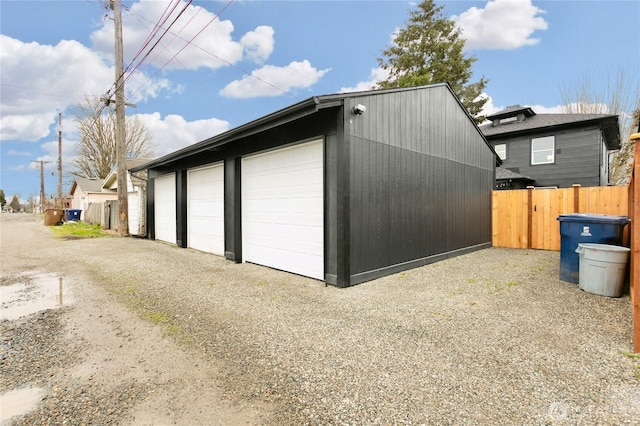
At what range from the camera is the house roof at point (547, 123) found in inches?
503

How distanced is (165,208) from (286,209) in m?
6.91

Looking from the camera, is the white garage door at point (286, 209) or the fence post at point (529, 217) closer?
the white garage door at point (286, 209)

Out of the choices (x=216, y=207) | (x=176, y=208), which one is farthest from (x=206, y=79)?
(x=216, y=207)

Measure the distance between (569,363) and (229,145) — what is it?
708 cm

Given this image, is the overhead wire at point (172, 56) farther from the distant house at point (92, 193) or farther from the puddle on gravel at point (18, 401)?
the distant house at point (92, 193)

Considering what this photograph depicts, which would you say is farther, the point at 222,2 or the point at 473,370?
the point at 222,2

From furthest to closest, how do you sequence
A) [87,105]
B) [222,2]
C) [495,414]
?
1. [87,105]
2. [222,2]
3. [495,414]

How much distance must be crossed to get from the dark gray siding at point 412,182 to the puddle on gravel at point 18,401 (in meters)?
3.77

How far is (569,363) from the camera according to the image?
247 cm

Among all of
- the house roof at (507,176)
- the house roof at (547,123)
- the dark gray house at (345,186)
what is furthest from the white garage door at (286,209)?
the house roof at (547,123)

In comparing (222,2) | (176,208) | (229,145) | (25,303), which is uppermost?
(222,2)

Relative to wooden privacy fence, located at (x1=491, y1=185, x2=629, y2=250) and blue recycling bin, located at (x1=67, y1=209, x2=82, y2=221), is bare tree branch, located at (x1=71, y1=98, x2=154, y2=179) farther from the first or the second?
wooden privacy fence, located at (x1=491, y1=185, x2=629, y2=250)

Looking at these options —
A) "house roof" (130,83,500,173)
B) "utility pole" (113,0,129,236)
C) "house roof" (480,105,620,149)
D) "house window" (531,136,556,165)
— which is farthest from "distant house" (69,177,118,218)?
"house window" (531,136,556,165)

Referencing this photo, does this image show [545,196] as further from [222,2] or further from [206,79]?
[206,79]
